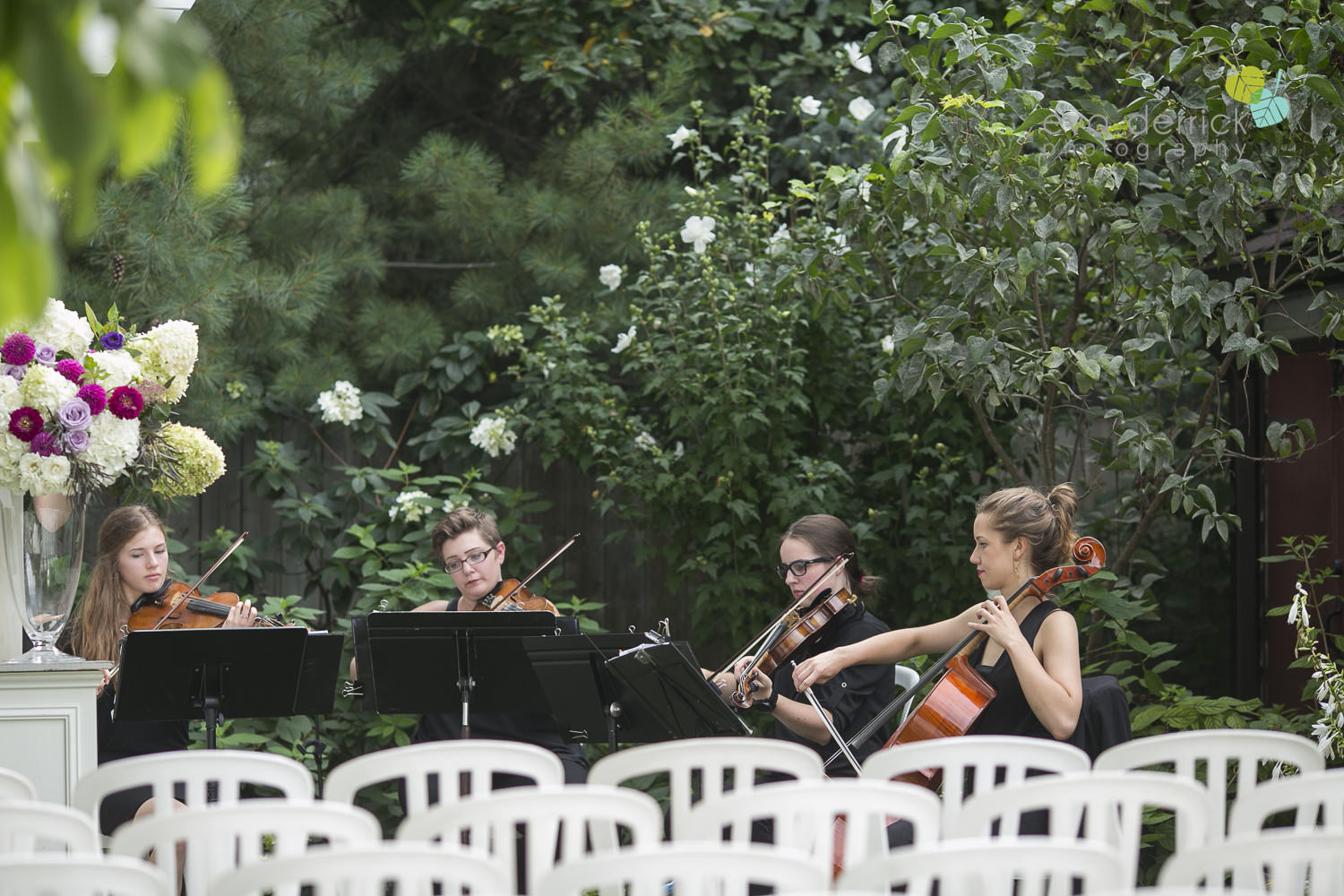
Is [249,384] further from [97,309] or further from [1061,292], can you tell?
[1061,292]

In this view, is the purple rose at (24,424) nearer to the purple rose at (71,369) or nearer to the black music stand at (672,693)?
the purple rose at (71,369)

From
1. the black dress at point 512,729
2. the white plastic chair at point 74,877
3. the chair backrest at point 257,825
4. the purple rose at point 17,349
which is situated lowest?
the black dress at point 512,729

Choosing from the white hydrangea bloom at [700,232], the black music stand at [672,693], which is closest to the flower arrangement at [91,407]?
the black music stand at [672,693]

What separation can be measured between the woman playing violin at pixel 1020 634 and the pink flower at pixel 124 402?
64.7 inches

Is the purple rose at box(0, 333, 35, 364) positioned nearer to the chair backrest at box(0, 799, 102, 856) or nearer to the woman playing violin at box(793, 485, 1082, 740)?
the chair backrest at box(0, 799, 102, 856)

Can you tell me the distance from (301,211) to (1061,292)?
2712 millimetres

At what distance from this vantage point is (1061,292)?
177 inches

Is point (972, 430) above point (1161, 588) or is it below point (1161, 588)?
above

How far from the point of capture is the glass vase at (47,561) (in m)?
3.19

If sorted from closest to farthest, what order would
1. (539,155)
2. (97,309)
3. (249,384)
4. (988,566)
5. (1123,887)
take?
(1123,887), (988,566), (97,309), (249,384), (539,155)

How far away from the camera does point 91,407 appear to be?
3148 millimetres

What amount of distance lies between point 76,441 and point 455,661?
1013 mm

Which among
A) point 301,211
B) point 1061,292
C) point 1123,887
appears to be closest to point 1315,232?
point 1061,292

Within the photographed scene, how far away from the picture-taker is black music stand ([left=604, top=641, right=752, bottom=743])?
2.96 m
